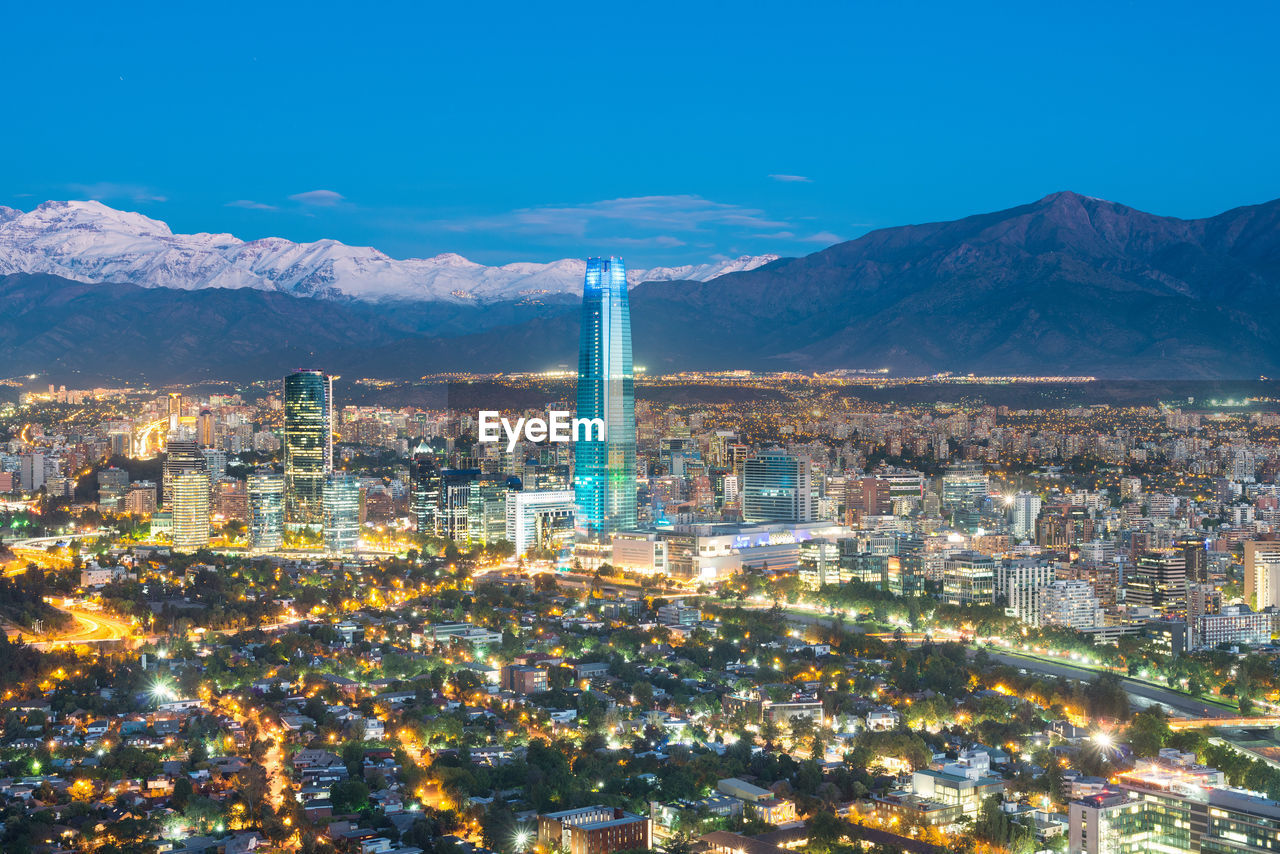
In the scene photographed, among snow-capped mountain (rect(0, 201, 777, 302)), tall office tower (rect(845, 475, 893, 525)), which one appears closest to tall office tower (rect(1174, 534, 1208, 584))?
tall office tower (rect(845, 475, 893, 525))

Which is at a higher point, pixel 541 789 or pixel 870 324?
pixel 870 324

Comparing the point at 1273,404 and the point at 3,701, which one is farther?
the point at 1273,404

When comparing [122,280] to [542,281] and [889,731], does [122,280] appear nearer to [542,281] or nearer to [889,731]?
[542,281]

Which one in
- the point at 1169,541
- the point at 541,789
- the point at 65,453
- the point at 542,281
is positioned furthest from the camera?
the point at 542,281

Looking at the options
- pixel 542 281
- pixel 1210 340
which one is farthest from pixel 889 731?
pixel 1210 340

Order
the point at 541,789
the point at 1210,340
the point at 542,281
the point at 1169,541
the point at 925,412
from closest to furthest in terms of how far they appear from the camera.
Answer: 1. the point at 541,789
2. the point at 1169,541
3. the point at 925,412
4. the point at 542,281
5. the point at 1210,340

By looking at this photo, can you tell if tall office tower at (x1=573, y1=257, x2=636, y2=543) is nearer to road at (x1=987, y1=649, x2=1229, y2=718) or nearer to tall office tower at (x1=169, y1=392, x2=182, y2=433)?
road at (x1=987, y1=649, x2=1229, y2=718)

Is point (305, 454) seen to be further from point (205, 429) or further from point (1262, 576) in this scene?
point (1262, 576)

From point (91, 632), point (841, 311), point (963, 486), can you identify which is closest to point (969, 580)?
point (963, 486)
